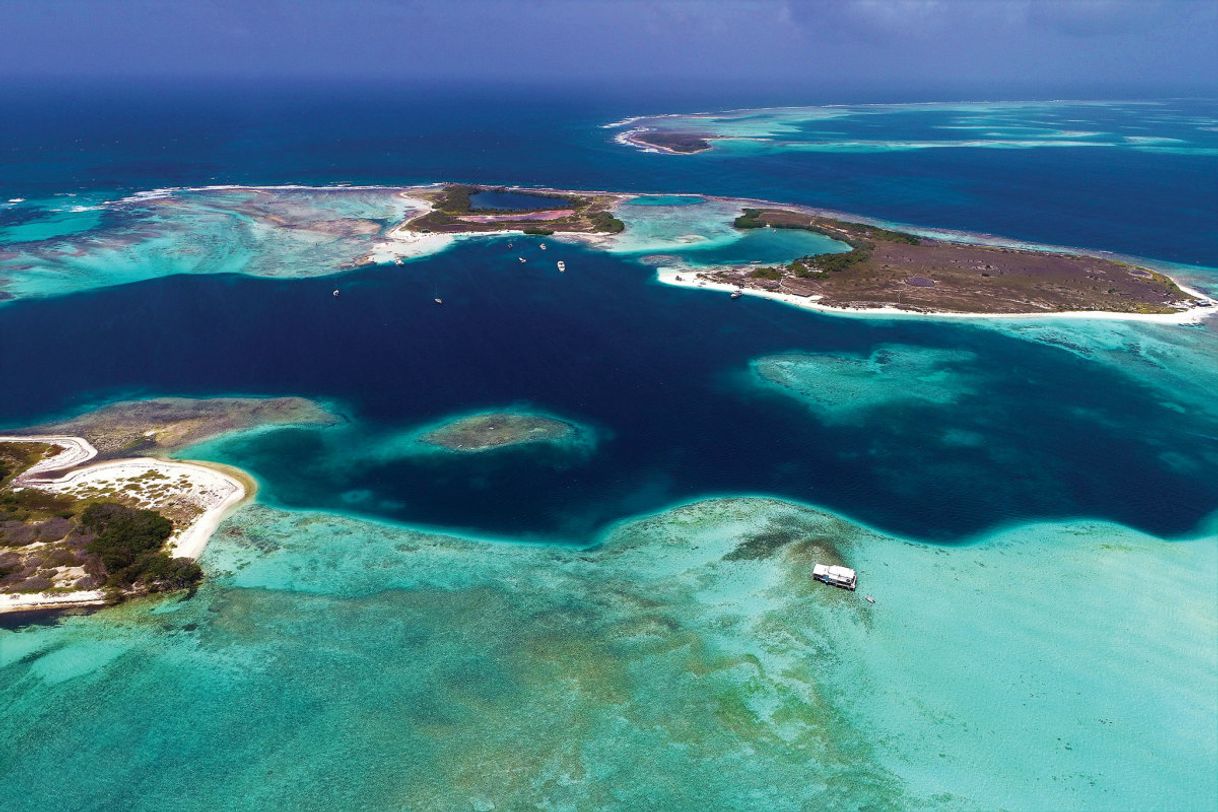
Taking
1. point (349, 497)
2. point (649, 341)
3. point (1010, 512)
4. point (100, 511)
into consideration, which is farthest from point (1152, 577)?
point (100, 511)

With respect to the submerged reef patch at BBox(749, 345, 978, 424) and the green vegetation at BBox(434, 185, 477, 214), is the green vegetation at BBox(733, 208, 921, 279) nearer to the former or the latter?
the submerged reef patch at BBox(749, 345, 978, 424)

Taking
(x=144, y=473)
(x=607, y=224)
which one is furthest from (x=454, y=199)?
(x=144, y=473)

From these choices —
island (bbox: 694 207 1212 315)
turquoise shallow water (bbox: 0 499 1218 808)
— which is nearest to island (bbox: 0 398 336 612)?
turquoise shallow water (bbox: 0 499 1218 808)

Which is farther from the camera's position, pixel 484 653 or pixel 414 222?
pixel 414 222

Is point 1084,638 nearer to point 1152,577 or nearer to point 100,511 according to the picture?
point 1152,577

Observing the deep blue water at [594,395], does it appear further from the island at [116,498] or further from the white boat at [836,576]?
the white boat at [836,576]

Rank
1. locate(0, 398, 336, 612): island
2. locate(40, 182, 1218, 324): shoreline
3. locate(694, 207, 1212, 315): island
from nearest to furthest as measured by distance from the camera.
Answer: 1. locate(0, 398, 336, 612): island
2. locate(40, 182, 1218, 324): shoreline
3. locate(694, 207, 1212, 315): island
